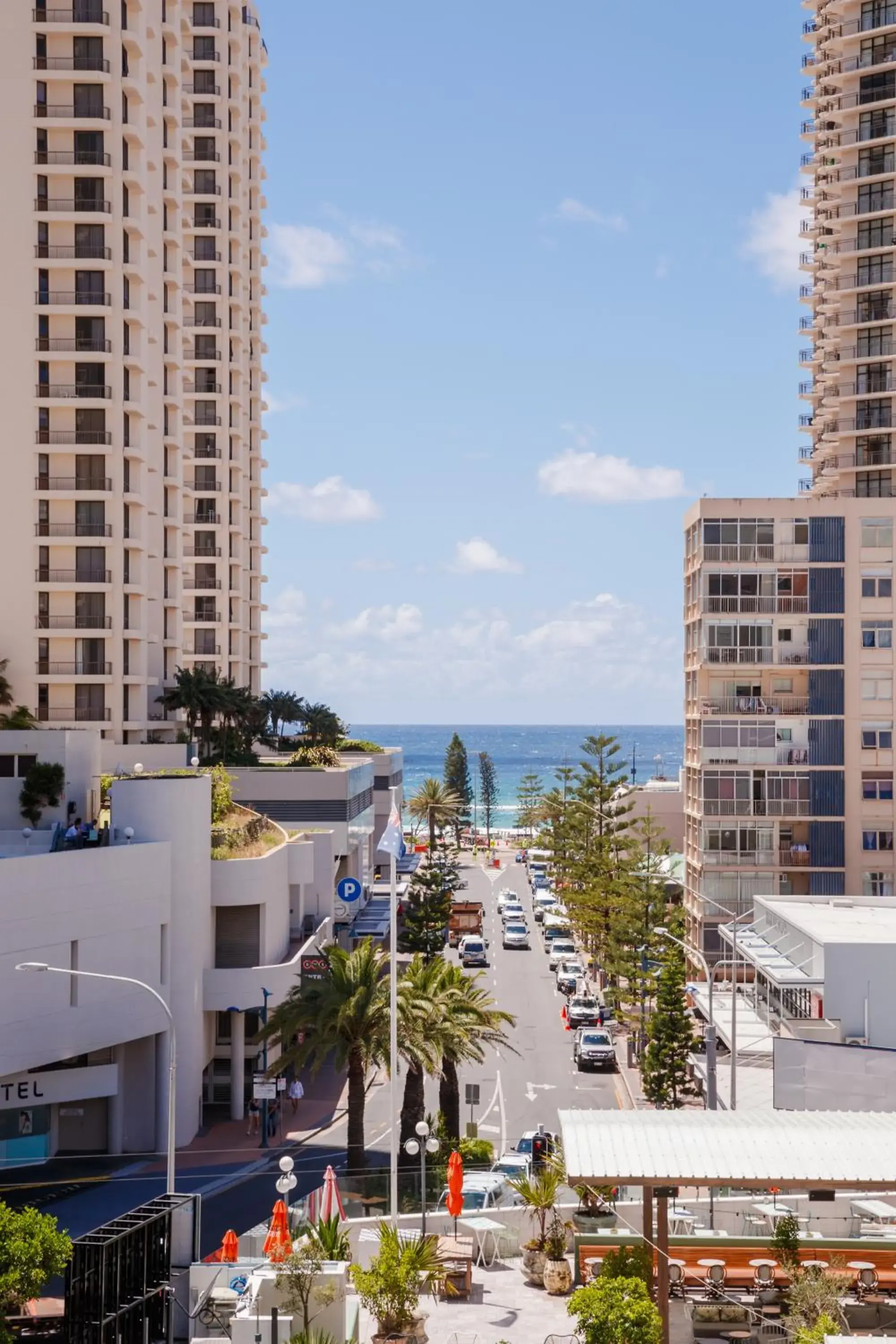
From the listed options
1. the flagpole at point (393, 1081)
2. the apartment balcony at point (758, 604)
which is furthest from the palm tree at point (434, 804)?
the flagpole at point (393, 1081)

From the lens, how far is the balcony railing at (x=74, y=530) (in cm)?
5494

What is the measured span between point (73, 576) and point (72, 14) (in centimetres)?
2102

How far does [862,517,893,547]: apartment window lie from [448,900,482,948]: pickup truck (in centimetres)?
3096

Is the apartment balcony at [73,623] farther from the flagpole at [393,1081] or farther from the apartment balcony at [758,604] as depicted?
the flagpole at [393,1081]

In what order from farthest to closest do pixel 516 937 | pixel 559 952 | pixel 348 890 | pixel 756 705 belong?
pixel 516 937
pixel 559 952
pixel 348 890
pixel 756 705

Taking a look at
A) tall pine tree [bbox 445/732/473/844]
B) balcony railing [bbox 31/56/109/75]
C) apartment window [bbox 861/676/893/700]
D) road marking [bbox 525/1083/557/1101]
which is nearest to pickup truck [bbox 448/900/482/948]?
apartment window [bbox 861/676/893/700]

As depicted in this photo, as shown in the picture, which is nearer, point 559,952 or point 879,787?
point 879,787

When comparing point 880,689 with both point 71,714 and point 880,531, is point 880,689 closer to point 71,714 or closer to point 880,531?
point 880,531

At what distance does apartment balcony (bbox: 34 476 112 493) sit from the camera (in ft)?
180

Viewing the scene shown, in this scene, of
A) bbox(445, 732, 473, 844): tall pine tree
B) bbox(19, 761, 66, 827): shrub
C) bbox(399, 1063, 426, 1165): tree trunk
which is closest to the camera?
bbox(399, 1063, 426, 1165): tree trunk

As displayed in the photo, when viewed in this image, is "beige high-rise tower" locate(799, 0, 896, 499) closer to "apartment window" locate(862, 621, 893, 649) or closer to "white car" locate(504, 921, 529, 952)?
"apartment window" locate(862, 621, 893, 649)

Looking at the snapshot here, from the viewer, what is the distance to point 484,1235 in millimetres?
23375

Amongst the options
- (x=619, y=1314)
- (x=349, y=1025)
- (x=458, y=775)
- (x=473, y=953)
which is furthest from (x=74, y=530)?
(x=458, y=775)

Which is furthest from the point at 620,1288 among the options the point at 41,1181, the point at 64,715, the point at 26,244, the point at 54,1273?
the point at 26,244
